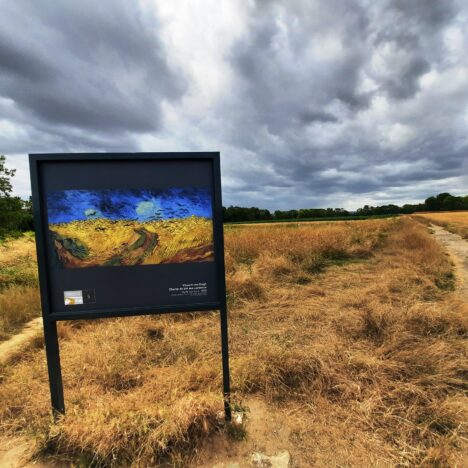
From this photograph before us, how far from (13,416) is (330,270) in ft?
27.8

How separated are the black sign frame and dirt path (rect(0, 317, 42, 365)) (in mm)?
1954

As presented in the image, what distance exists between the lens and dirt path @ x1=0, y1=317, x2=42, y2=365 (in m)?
3.79

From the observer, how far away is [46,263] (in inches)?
89.8

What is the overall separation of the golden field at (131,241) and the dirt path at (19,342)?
258cm

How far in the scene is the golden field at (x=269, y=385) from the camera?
210 cm

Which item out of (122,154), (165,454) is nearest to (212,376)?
(165,454)

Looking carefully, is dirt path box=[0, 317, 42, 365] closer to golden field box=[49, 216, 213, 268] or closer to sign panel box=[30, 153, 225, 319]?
sign panel box=[30, 153, 225, 319]

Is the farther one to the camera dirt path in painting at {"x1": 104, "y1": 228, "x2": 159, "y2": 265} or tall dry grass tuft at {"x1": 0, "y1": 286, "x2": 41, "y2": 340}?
tall dry grass tuft at {"x1": 0, "y1": 286, "x2": 41, "y2": 340}

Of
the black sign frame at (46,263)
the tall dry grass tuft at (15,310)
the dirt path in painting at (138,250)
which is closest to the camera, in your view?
the black sign frame at (46,263)

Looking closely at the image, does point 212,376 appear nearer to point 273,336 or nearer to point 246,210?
point 273,336

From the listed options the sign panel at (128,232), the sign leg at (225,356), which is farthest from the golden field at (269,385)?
the sign panel at (128,232)

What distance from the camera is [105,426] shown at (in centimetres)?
215

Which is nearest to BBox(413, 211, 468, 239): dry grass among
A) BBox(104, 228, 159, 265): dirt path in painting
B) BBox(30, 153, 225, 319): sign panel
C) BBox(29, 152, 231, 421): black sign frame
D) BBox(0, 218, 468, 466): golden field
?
BBox(0, 218, 468, 466): golden field

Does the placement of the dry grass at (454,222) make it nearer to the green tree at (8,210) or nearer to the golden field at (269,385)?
the golden field at (269,385)
